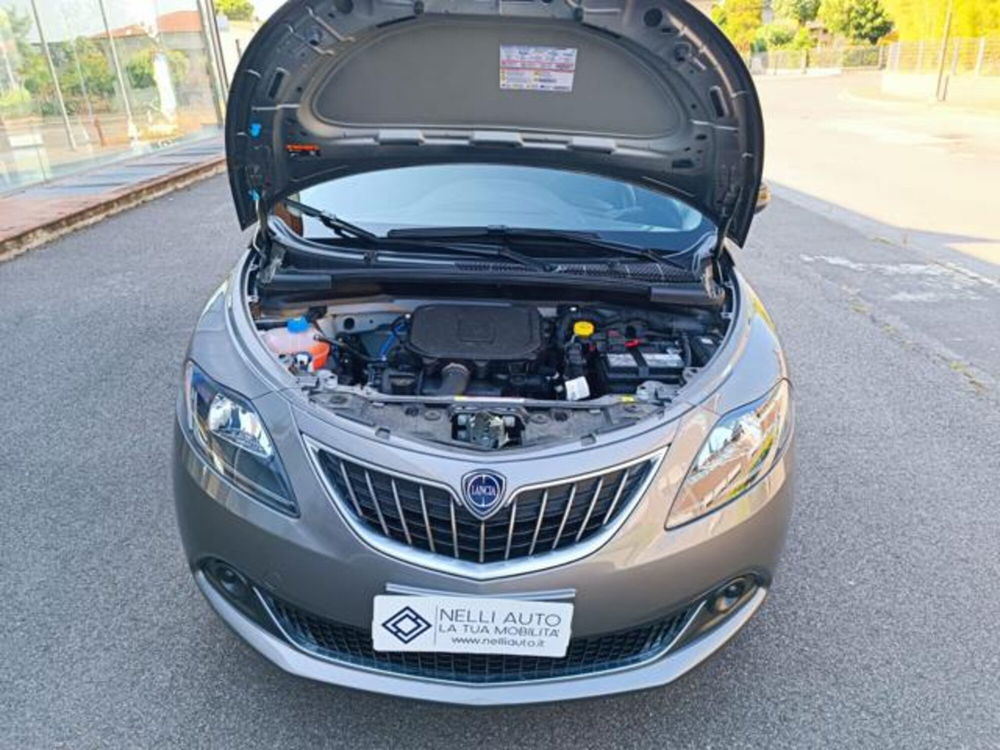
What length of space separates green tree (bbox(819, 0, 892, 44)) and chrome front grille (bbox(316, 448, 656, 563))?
59.0 meters

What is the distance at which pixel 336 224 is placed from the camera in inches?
107

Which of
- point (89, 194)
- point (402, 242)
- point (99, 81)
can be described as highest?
point (99, 81)

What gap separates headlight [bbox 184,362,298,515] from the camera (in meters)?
1.70

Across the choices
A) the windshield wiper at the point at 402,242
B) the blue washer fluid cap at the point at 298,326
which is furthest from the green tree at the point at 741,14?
the blue washer fluid cap at the point at 298,326

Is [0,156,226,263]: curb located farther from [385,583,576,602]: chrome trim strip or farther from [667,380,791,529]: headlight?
[667,380,791,529]: headlight

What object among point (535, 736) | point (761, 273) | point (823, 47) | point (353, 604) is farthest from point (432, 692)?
point (823, 47)

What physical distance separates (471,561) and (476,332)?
3.25 feet

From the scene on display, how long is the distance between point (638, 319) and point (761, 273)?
4.08m

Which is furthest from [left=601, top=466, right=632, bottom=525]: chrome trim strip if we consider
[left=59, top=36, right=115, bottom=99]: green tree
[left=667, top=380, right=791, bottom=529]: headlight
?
[left=59, top=36, right=115, bottom=99]: green tree

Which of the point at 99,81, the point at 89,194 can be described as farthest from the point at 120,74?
the point at 89,194

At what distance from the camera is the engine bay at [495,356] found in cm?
192

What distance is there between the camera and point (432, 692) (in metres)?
1.64

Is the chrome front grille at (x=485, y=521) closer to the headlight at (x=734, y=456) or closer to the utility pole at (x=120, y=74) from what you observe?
the headlight at (x=734, y=456)

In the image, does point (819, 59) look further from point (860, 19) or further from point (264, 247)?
point (264, 247)
